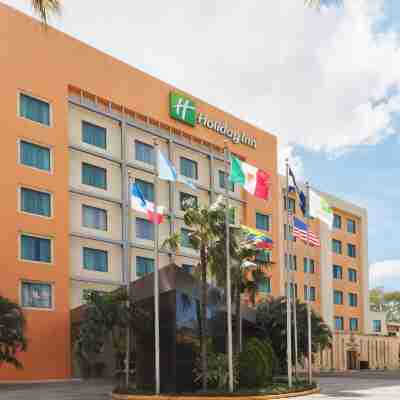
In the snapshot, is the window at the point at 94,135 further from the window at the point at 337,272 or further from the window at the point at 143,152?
the window at the point at 337,272

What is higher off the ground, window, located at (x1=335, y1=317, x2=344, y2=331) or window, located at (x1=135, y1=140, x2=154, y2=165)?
window, located at (x1=135, y1=140, x2=154, y2=165)

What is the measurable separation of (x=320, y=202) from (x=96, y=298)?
12.7 meters

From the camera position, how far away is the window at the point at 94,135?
56219 millimetres

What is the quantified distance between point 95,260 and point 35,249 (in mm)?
6459

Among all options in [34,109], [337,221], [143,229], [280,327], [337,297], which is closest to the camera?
[34,109]

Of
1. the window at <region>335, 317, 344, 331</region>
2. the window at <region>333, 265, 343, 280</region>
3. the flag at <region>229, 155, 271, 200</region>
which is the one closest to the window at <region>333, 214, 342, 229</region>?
the window at <region>333, 265, 343, 280</region>

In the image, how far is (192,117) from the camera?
6488cm

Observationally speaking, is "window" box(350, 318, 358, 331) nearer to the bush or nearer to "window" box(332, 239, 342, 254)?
"window" box(332, 239, 342, 254)

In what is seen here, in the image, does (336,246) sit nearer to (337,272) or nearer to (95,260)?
(337,272)

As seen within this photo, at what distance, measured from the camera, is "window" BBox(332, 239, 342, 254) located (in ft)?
294

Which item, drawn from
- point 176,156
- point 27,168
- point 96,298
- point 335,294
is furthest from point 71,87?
point 335,294

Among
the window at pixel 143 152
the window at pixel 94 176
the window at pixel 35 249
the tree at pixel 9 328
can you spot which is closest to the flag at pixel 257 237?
the tree at pixel 9 328

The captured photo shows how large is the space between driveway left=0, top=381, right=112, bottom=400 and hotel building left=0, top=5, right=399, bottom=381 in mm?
2723

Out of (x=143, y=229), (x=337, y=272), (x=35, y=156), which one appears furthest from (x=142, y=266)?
(x=337, y=272)
